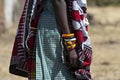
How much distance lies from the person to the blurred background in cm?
377

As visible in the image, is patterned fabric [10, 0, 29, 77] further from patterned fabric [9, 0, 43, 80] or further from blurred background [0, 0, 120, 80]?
blurred background [0, 0, 120, 80]

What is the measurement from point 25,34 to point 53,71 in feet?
1.32

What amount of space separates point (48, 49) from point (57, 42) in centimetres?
10

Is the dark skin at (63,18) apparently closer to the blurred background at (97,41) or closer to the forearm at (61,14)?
the forearm at (61,14)

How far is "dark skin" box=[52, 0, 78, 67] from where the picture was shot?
454 cm

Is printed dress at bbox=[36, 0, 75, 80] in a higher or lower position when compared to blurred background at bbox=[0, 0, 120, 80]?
higher

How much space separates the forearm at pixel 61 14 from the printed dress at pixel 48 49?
0.26 feet

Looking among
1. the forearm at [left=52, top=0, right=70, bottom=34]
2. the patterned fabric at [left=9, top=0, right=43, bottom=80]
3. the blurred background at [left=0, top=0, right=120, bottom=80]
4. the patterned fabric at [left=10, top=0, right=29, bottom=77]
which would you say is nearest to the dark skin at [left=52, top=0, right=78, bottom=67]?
the forearm at [left=52, top=0, right=70, bottom=34]

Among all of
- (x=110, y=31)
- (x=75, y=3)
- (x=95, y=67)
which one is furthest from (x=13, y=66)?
(x=110, y=31)

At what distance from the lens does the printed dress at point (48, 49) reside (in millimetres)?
4633

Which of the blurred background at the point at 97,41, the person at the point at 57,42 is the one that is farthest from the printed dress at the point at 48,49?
the blurred background at the point at 97,41

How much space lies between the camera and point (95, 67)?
9602mm

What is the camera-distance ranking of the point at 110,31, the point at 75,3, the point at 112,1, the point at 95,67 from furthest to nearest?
the point at 112,1
the point at 110,31
the point at 95,67
the point at 75,3

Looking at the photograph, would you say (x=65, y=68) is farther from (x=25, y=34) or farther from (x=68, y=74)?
(x=25, y=34)
